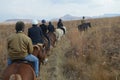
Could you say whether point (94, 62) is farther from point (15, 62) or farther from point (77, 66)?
point (15, 62)

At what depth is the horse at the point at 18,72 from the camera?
9823 mm

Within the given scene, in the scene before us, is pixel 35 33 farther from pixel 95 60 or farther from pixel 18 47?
pixel 18 47

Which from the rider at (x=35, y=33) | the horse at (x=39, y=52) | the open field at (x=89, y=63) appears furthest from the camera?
the rider at (x=35, y=33)

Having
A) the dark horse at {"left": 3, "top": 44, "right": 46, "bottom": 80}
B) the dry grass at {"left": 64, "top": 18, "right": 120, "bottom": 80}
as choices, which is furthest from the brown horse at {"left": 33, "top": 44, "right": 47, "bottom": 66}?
the dark horse at {"left": 3, "top": 44, "right": 46, "bottom": 80}

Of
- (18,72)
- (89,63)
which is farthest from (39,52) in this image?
(18,72)

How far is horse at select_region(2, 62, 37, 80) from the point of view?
32.2ft

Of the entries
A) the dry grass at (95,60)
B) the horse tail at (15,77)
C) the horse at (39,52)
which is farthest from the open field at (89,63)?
the horse tail at (15,77)

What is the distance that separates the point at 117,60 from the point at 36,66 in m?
3.41

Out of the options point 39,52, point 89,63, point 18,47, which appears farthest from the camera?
point 39,52

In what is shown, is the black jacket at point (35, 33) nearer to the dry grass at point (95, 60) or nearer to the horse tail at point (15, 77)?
the dry grass at point (95, 60)

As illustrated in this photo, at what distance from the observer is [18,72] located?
32.5 feet

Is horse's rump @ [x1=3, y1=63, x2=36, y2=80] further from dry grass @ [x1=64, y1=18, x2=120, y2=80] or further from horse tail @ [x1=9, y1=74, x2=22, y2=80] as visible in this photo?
dry grass @ [x1=64, y1=18, x2=120, y2=80]

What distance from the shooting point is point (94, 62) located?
14.1 m

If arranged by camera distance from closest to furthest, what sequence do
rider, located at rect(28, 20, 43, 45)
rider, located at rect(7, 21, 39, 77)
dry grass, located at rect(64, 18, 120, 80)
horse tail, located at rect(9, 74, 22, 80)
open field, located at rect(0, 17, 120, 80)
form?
1. horse tail, located at rect(9, 74, 22, 80)
2. rider, located at rect(7, 21, 39, 77)
3. dry grass, located at rect(64, 18, 120, 80)
4. open field, located at rect(0, 17, 120, 80)
5. rider, located at rect(28, 20, 43, 45)
